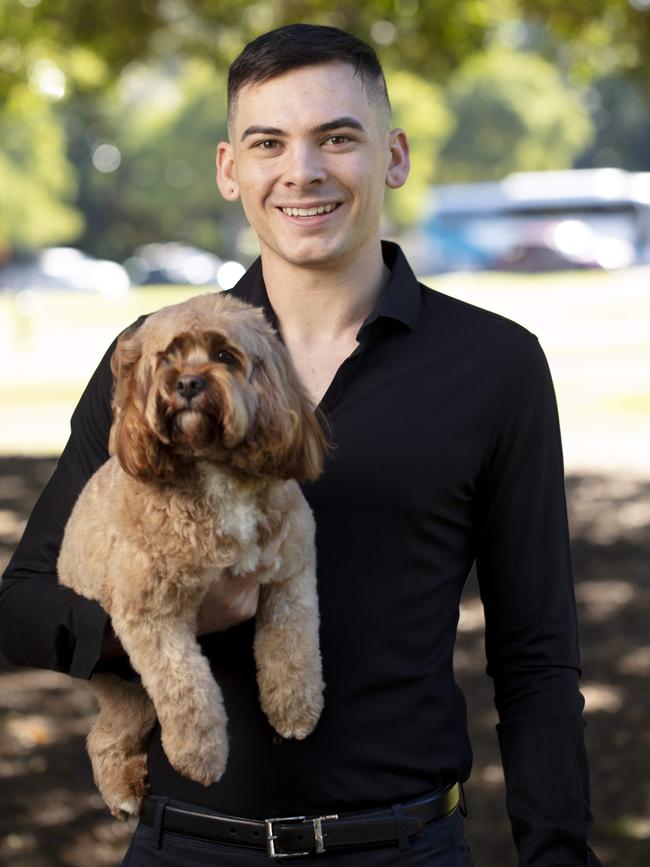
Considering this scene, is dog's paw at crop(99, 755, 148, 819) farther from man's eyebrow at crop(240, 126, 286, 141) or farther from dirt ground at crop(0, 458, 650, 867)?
dirt ground at crop(0, 458, 650, 867)

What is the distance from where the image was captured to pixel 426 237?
8462cm

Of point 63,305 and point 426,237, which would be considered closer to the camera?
point 63,305

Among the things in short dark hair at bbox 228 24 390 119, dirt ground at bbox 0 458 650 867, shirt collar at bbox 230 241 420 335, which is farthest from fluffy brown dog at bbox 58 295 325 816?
dirt ground at bbox 0 458 650 867

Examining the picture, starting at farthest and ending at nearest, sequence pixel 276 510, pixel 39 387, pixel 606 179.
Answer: pixel 606 179 → pixel 39 387 → pixel 276 510

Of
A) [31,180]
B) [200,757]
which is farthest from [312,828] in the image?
[31,180]

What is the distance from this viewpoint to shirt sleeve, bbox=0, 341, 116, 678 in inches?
126

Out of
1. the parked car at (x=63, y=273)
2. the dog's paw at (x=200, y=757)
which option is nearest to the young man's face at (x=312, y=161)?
the dog's paw at (x=200, y=757)

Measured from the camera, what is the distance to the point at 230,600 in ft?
10.3

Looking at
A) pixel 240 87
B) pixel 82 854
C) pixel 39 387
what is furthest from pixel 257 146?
pixel 39 387

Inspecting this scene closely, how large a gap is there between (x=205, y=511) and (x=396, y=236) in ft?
295

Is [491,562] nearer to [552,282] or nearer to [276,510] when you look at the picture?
[276,510]

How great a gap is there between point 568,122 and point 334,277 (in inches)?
3987

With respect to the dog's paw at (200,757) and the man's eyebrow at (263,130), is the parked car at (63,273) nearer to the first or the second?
the man's eyebrow at (263,130)

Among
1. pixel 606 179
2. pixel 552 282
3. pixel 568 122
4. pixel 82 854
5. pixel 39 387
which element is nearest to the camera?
pixel 82 854
